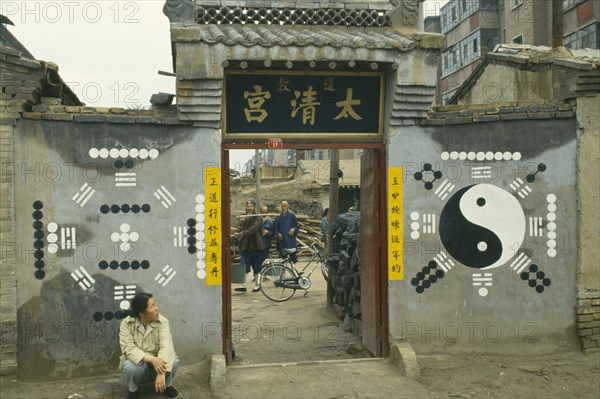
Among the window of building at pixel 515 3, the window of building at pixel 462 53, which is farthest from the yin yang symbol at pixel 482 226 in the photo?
the window of building at pixel 462 53

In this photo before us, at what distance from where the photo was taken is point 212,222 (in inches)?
309

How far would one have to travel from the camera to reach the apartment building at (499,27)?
26.5 meters

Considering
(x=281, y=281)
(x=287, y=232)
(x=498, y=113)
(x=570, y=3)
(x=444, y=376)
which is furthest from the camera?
(x=570, y=3)

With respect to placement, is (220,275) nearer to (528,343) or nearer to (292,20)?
(292,20)

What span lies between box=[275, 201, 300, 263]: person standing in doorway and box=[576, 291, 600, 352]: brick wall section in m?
7.76

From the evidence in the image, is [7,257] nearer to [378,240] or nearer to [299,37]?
[299,37]

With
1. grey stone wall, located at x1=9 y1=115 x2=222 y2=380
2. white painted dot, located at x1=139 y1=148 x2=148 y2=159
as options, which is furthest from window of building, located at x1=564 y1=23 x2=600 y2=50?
white painted dot, located at x1=139 y1=148 x2=148 y2=159

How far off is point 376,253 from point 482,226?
1367 millimetres

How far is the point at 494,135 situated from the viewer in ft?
27.2

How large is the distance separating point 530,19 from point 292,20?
26.1 metres

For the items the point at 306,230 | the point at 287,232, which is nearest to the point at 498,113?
the point at 287,232

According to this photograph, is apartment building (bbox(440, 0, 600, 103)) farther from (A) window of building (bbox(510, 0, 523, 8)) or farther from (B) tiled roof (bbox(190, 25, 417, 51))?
(B) tiled roof (bbox(190, 25, 417, 51))

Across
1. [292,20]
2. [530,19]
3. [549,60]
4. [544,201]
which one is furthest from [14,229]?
[530,19]

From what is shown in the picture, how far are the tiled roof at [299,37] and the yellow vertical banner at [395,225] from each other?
1.54m
